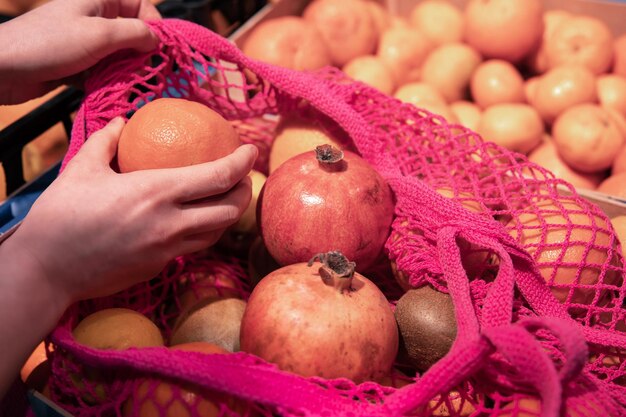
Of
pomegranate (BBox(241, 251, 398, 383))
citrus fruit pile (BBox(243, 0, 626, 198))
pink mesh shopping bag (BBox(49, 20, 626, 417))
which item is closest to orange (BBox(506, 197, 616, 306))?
pink mesh shopping bag (BBox(49, 20, 626, 417))

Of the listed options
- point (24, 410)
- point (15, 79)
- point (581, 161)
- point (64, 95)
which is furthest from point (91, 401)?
point (581, 161)

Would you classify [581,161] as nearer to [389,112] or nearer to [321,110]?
[389,112]

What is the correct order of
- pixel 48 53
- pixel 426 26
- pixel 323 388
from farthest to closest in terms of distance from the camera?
pixel 426 26 < pixel 48 53 < pixel 323 388

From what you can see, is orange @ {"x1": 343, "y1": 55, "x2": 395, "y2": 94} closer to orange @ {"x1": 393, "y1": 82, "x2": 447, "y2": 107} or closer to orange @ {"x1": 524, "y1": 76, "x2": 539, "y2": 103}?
orange @ {"x1": 393, "y1": 82, "x2": 447, "y2": 107}

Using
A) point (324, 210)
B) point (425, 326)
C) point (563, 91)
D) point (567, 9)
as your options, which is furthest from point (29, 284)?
point (567, 9)

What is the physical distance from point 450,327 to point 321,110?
0.42 m

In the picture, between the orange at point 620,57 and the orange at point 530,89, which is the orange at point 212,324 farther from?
the orange at point 620,57

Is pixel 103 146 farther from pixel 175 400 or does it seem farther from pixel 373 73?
pixel 373 73

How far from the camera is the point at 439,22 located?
162 centimetres

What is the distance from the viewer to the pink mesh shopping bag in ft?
1.79

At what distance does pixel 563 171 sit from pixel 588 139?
101 mm

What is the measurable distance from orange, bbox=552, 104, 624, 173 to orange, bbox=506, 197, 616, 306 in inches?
18.3

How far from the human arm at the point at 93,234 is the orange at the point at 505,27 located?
1069 mm

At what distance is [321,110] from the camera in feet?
2.89
